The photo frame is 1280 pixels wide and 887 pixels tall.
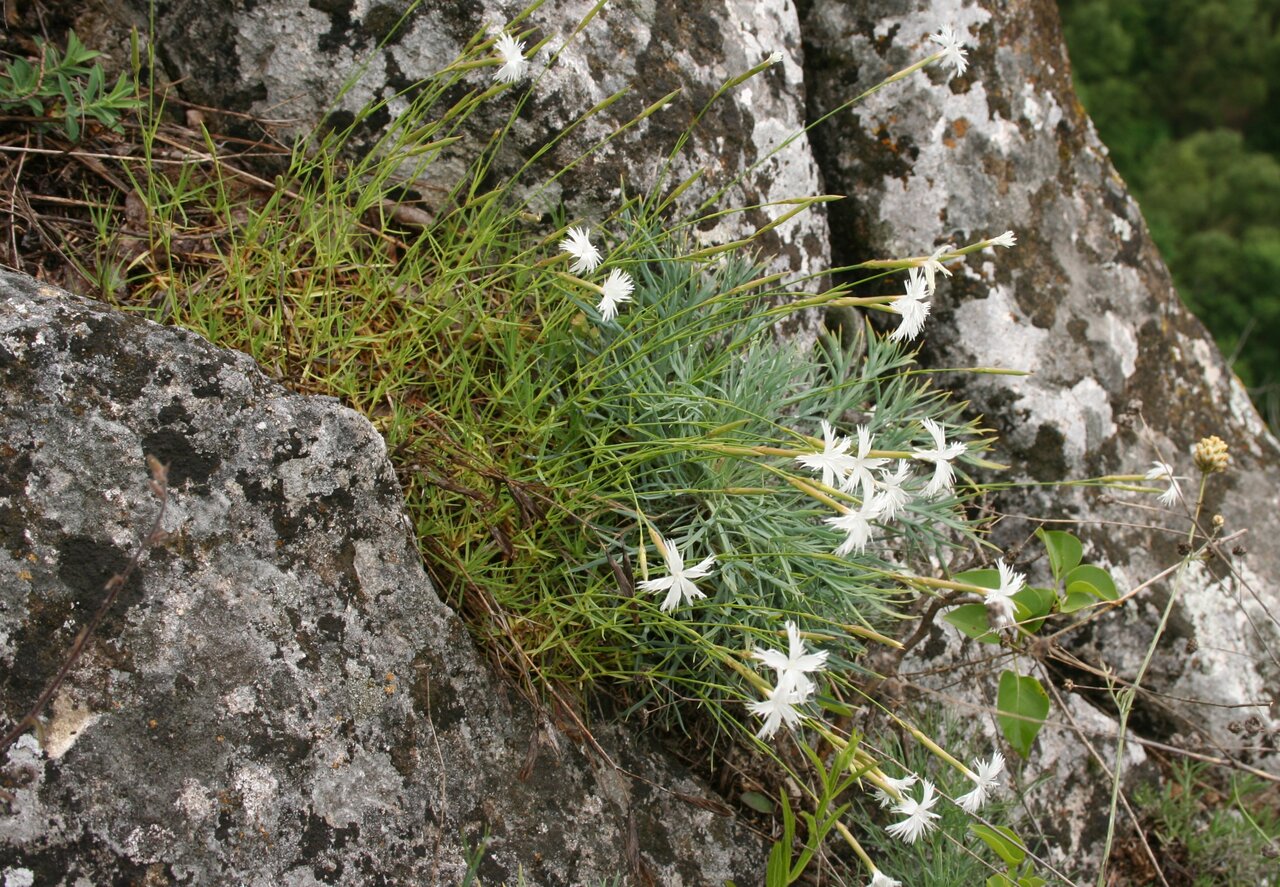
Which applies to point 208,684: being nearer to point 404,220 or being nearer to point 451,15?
point 404,220

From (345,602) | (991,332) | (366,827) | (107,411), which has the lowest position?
(366,827)

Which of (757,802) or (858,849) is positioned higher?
(858,849)

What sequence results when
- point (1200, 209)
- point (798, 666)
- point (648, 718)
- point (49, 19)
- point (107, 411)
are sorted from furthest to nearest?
point (1200, 209) → point (49, 19) → point (648, 718) → point (107, 411) → point (798, 666)

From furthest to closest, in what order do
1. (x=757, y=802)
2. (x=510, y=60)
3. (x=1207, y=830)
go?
(x=1207, y=830) < (x=757, y=802) < (x=510, y=60)

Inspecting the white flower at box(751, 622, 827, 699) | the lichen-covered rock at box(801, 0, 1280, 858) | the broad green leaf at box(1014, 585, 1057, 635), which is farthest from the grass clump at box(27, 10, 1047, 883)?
the lichen-covered rock at box(801, 0, 1280, 858)

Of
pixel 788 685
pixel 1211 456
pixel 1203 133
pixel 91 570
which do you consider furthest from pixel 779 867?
pixel 1203 133

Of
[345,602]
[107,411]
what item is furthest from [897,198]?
[107,411]

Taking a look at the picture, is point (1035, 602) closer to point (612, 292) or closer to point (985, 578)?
point (985, 578)
